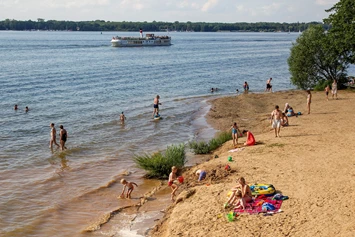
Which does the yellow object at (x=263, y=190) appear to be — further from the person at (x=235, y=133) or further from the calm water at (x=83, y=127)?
the person at (x=235, y=133)

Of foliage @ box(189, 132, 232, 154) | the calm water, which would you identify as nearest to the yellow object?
the calm water

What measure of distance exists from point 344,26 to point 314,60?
562 centimetres

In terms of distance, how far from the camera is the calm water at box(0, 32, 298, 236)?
640 inches

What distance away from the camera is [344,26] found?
34312 mm

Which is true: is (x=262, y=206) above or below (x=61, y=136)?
above

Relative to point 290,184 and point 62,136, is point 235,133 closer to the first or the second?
point 290,184

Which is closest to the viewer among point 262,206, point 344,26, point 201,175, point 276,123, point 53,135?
point 262,206

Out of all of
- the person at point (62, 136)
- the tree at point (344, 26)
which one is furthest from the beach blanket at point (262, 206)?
the tree at point (344, 26)

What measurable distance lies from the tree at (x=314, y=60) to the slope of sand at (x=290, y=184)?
1365cm

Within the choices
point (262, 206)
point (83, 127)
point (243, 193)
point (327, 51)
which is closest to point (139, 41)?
point (327, 51)

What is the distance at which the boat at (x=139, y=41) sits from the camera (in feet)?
370

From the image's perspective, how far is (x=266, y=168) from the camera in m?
16.5

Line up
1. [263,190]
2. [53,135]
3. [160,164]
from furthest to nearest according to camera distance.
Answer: [53,135]
[160,164]
[263,190]

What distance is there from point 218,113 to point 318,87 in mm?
11849
